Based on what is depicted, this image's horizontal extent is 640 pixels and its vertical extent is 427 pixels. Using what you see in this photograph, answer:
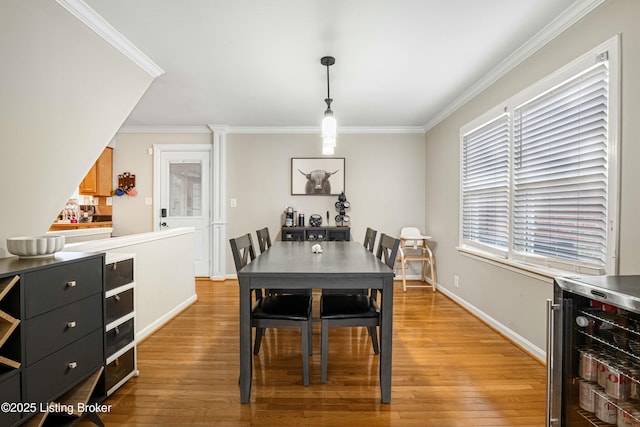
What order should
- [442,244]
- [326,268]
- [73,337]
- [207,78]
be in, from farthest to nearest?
[442,244]
[207,78]
[326,268]
[73,337]

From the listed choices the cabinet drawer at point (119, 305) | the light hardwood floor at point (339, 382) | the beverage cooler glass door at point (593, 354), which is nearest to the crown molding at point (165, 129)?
the light hardwood floor at point (339, 382)

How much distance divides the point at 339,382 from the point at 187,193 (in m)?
3.90

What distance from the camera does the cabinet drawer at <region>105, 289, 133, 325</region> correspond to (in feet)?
6.16

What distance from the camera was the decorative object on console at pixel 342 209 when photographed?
4855 mm

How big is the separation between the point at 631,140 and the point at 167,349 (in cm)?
→ 325

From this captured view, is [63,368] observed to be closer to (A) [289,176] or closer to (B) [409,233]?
(A) [289,176]

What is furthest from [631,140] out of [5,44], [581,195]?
[5,44]

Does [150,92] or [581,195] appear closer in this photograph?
[581,195]

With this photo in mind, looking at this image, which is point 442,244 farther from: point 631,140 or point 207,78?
point 207,78

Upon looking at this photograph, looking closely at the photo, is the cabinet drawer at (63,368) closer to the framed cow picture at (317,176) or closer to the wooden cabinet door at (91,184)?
the framed cow picture at (317,176)

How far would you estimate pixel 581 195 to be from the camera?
2.01m

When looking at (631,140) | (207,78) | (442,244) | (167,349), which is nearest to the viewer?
(631,140)

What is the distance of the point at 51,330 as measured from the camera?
4.61 ft

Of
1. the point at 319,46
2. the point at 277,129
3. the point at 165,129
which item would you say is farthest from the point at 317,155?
the point at 319,46
